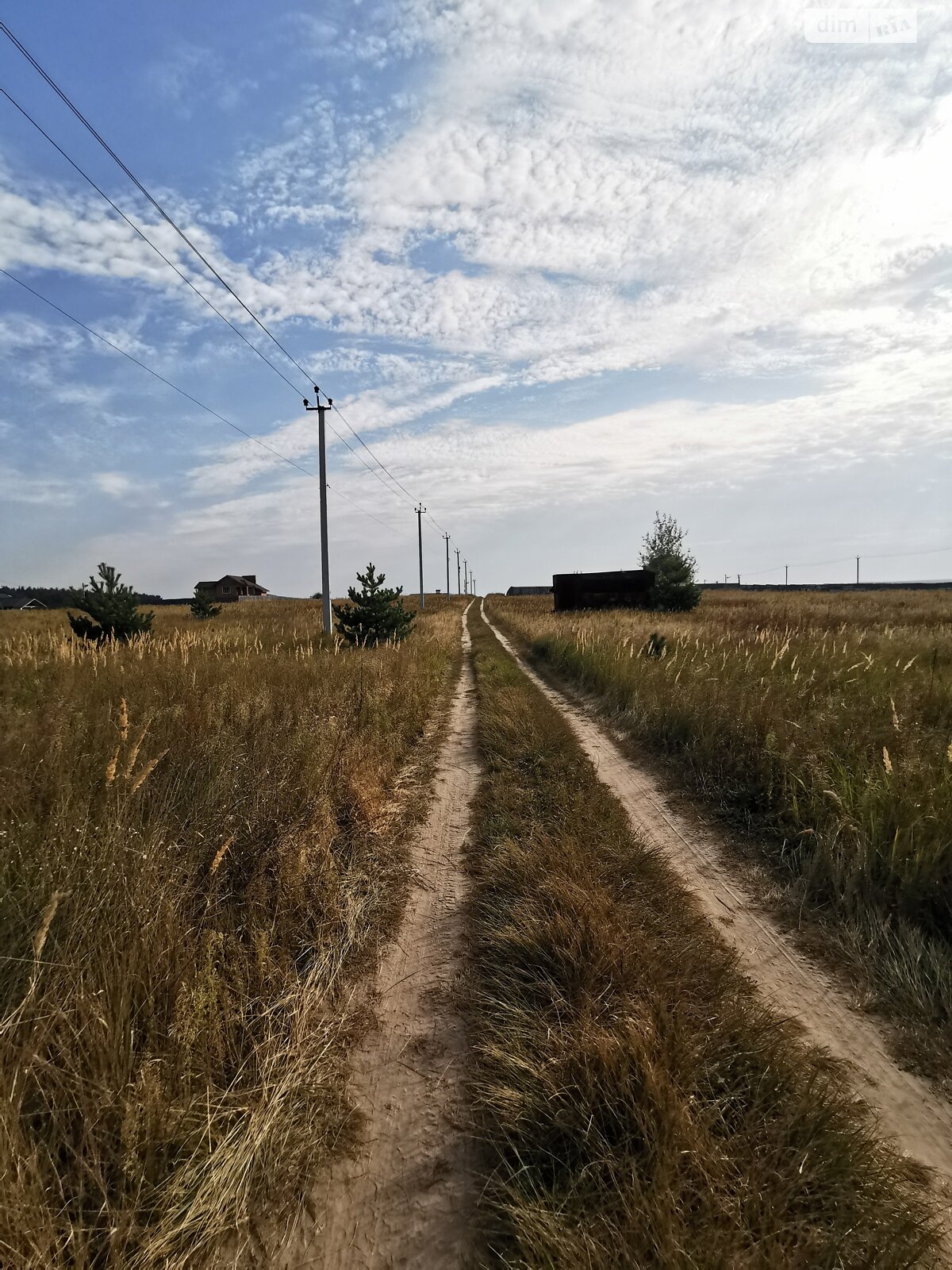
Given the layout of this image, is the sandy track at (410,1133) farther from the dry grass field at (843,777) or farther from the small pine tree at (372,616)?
the small pine tree at (372,616)

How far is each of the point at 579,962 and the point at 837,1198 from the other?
128 cm

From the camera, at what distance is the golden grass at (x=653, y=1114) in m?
1.76

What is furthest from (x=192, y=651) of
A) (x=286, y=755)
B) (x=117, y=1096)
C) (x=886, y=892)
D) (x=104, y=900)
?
(x=886, y=892)

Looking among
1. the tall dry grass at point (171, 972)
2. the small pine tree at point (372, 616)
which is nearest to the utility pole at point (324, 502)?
the small pine tree at point (372, 616)

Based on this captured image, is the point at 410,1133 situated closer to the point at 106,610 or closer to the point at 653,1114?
the point at 653,1114

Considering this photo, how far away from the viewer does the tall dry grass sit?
73.8 inches

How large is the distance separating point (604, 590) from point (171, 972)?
36.6m

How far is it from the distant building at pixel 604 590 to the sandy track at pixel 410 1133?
33908 millimetres

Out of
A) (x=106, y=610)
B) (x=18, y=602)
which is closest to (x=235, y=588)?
(x=18, y=602)

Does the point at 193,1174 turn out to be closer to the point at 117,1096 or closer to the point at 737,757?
the point at 117,1096

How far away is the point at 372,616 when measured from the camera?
1565 centimetres

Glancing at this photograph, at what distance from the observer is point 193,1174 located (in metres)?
1.94

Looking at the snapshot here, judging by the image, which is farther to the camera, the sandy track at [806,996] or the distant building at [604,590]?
the distant building at [604,590]

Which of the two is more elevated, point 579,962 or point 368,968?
point 579,962
